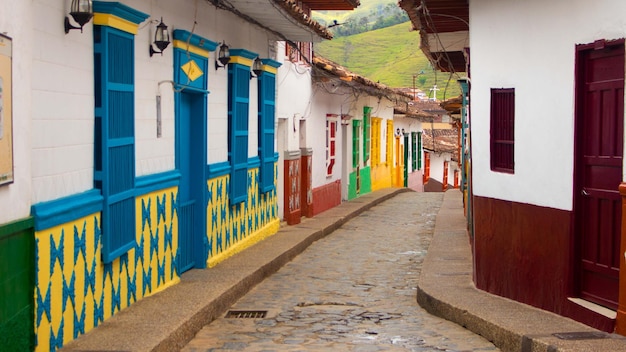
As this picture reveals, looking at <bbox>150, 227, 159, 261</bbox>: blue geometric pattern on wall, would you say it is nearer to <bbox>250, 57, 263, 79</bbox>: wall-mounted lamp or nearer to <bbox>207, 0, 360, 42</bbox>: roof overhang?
<bbox>207, 0, 360, 42</bbox>: roof overhang

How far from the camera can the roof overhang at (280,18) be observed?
40.1ft

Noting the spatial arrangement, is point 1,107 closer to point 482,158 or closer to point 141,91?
point 141,91

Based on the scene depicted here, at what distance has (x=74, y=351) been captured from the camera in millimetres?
6637

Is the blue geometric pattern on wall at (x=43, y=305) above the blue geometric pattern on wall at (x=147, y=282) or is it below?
above

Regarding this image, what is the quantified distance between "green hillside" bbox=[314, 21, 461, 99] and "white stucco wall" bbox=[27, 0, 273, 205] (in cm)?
8762

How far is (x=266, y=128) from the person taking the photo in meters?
15.0

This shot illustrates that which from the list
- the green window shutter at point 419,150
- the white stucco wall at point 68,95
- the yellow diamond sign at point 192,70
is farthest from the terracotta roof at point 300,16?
the green window shutter at point 419,150

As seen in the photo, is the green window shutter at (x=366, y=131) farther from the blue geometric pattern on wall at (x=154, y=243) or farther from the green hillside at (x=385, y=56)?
the green hillside at (x=385, y=56)

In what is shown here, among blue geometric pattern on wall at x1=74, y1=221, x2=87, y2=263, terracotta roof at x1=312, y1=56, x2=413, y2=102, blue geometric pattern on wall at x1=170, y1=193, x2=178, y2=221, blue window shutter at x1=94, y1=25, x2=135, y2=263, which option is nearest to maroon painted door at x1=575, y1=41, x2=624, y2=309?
blue window shutter at x1=94, y1=25, x2=135, y2=263

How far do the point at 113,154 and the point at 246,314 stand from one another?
104 inches

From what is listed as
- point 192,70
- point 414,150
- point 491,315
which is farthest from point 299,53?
point 414,150

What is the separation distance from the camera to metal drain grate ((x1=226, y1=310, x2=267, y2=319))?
956 centimetres

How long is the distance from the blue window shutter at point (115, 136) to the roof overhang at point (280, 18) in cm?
342

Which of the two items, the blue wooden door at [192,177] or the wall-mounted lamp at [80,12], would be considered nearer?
the wall-mounted lamp at [80,12]
